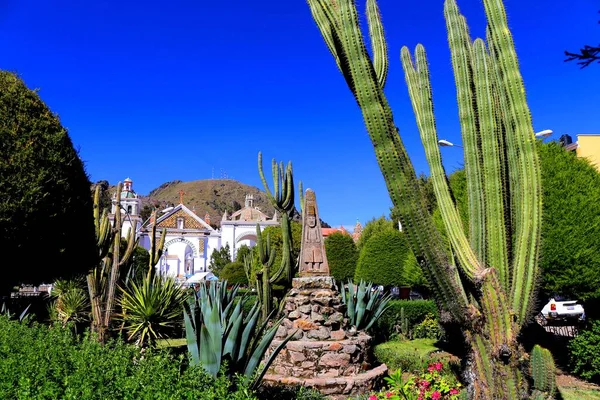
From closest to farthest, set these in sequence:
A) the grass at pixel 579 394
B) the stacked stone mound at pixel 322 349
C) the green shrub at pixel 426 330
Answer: the grass at pixel 579 394
the stacked stone mound at pixel 322 349
the green shrub at pixel 426 330

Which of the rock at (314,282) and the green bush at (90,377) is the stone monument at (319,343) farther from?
the green bush at (90,377)

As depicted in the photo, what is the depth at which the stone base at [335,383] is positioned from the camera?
23.5 ft

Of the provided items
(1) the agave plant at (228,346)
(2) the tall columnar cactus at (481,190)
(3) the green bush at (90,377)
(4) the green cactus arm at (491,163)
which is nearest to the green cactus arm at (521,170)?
(2) the tall columnar cactus at (481,190)

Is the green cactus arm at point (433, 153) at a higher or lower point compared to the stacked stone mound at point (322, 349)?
higher

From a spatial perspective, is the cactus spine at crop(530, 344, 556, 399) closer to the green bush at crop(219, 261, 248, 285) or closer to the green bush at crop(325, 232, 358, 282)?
the green bush at crop(325, 232, 358, 282)

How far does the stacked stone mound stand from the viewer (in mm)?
7320

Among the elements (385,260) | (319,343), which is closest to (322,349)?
(319,343)

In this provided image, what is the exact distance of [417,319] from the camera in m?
14.2

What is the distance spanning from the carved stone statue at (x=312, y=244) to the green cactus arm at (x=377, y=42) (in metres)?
4.46

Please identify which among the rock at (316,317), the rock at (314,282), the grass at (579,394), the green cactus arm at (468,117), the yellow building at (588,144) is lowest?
the grass at (579,394)

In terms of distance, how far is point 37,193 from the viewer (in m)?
5.40

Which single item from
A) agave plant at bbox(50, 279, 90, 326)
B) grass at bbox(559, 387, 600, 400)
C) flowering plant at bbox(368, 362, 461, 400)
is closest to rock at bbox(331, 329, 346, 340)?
flowering plant at bbox(368, 362, 461, 400)

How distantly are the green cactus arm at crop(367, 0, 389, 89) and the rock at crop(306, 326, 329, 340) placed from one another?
15.3 ft

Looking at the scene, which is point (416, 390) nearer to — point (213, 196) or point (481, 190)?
point (481, 190)
